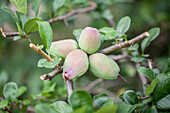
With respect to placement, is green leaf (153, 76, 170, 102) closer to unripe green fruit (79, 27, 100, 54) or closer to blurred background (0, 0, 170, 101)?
unripe green fruit (79, 27, 100, 54)

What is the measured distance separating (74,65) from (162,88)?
0.28m

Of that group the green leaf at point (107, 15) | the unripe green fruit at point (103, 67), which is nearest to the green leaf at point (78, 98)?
the unripe green fruit at point (103, 67)

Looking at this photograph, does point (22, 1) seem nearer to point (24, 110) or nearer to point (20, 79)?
point (24, 110)

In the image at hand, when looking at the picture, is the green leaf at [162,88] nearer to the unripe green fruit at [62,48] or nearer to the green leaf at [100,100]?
the green leaf at [100,100]

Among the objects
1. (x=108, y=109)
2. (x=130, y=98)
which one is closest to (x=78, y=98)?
(x=108, y=109)

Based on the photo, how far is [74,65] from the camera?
51 centimetres

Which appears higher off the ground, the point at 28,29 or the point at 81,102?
the point at 28,29

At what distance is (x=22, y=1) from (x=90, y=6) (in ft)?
2.31

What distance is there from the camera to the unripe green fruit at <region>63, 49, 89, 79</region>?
19.8 inches

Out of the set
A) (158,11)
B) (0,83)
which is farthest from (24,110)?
(158,11)

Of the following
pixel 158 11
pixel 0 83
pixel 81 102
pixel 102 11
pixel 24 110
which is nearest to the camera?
pixel 81 102

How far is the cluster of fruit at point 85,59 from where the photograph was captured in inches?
20.1

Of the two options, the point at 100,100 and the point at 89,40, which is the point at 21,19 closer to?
the point at 89,40

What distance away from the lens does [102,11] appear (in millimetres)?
1214
